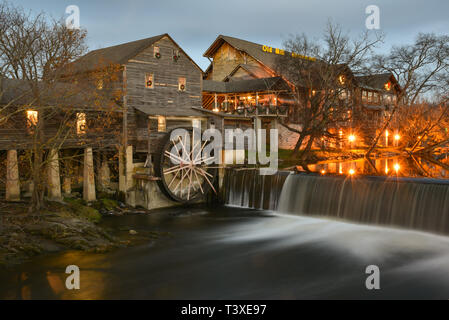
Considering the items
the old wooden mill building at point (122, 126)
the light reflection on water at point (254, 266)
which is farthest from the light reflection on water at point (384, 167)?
the light reflection on water at point (254, 266)

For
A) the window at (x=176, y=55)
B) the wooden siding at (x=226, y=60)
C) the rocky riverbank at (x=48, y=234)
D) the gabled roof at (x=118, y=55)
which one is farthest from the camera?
the wooden siding at (x=226, y=60)

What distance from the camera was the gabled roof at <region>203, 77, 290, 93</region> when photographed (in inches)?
1184

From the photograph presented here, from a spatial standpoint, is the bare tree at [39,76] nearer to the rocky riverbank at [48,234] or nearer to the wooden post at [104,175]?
the rocky riverbank at [48,234]

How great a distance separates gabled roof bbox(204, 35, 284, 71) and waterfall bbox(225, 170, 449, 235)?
1775 cm

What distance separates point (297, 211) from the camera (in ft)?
60.1

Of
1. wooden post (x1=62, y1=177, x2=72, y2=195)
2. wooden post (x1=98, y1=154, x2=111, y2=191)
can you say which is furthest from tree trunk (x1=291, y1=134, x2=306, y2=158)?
wooden post (x1=62, y1=177, x2=72, y2=195)

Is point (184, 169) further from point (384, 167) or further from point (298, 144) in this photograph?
point (384, 167)

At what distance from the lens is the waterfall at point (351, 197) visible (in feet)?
47.2

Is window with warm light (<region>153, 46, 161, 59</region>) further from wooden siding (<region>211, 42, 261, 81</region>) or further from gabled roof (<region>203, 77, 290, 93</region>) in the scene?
wooden siding (<region>211, 42, 261, 81</region>)

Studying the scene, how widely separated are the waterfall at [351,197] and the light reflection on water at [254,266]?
1.92ft

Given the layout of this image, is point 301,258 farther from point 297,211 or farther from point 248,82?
point 248,82
